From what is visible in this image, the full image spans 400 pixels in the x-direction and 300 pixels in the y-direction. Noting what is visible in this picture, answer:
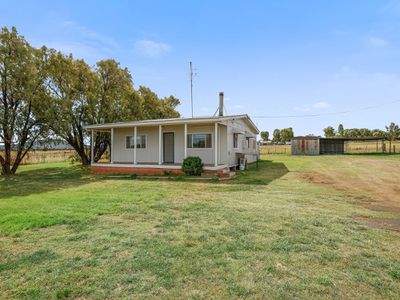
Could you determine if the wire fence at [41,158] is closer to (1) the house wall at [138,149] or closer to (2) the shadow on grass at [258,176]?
(1) the house wall at [138,149]

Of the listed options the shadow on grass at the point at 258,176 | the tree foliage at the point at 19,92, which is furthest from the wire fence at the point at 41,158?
the shadow on grass at the point at 258,176

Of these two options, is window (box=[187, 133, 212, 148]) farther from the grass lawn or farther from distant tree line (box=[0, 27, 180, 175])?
distant tree line (box=[0, 27, 180, 175])

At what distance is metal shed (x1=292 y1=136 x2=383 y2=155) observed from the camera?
103 ft

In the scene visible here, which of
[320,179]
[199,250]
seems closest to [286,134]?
[320,179]

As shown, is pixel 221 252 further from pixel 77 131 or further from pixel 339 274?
pixel 77 131

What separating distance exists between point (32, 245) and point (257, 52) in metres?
15.6

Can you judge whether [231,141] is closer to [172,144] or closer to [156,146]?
[172,144]

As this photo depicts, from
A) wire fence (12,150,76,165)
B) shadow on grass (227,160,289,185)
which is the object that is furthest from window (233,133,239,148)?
wire fence (12,150,76,165)

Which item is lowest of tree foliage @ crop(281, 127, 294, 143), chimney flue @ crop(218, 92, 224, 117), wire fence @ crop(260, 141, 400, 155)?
wire fence @ crop(260, 141, 400, 155)

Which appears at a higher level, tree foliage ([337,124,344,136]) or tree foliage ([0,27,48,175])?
tree foliage ([337,124,344,136])

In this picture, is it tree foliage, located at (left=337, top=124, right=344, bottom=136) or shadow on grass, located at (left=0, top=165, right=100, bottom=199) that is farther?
Result: tree foliage, located at (left=337, top=124, right=344, bottom=136)

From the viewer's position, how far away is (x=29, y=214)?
5.22m

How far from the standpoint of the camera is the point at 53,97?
15.5 m

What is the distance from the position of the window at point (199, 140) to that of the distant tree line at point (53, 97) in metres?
8.07
